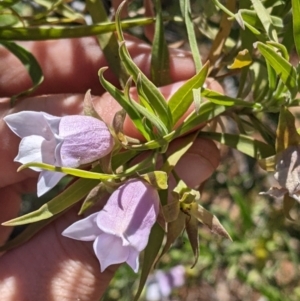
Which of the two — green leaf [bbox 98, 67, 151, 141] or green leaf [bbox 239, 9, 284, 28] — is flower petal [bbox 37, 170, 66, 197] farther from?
green leaf [bbox 239, 9, 284, 28]

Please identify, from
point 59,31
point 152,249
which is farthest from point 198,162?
point 59,31

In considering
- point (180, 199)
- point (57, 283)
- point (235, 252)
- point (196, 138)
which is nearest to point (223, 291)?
point (235, 252)

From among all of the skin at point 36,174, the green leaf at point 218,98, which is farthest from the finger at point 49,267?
the green leaf at point 218,98

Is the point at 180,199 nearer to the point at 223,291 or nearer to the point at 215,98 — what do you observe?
the point at 215,98

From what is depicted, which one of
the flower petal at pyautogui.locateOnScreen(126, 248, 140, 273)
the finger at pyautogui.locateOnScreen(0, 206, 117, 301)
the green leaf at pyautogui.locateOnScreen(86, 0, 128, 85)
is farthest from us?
the finger at pyautogui.locateOnScreen(0, 206, 117, 301)

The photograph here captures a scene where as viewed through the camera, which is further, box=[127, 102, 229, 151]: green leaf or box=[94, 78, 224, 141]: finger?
box=[94, 78, 224, 141]: finger

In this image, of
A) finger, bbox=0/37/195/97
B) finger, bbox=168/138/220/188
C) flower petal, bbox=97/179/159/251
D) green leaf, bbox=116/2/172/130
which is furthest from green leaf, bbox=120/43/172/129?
finger, bbox=0/37/195/97

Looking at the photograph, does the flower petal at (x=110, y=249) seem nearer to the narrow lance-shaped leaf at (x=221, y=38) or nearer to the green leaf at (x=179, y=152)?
the green leaf at (x=179, y=152)
